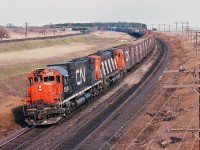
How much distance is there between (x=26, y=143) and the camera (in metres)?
22.6

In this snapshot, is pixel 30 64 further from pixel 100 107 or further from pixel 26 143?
pixel 26 143

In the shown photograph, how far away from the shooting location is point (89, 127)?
84.4 ft

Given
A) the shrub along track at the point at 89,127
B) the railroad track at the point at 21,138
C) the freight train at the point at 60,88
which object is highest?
the freight train at the point at 60,88

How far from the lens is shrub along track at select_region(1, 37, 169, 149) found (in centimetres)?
2219

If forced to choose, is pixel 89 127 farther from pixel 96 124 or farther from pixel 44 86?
pixel 44 86

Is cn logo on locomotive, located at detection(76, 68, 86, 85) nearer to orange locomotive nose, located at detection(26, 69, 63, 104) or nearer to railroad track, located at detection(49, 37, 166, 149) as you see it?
railroad track, located at detection(49, 37, 166, 149)

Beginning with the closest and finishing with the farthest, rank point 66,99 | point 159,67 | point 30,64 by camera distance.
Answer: point 66,99
point 30,64
point 159,67

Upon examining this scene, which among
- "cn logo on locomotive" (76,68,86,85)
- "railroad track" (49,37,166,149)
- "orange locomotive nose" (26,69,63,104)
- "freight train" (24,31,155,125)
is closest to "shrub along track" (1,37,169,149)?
"railroad track" (49,37,166,149)

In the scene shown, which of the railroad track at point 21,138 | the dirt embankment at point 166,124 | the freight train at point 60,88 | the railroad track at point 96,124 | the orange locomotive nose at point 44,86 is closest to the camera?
the dirt embankment at point 166,124

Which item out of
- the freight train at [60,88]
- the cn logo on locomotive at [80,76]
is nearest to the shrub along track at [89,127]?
the freight train at [60,88]

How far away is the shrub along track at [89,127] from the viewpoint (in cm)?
2219

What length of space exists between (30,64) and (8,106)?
18.9m

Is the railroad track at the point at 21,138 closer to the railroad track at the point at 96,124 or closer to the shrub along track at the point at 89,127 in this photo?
the shrub along track at the point at 89,127

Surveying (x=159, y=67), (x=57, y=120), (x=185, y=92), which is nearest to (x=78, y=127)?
(x=57, y=120)
